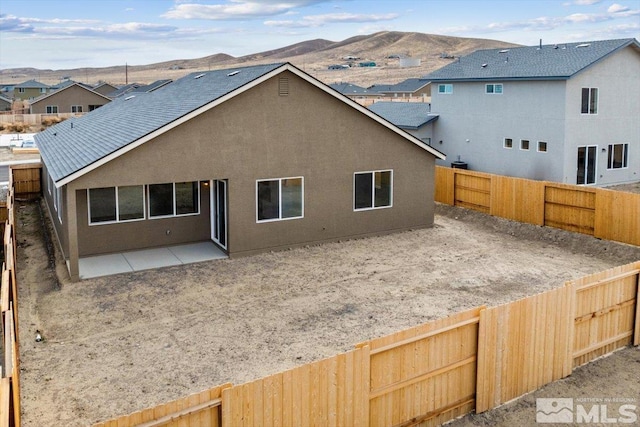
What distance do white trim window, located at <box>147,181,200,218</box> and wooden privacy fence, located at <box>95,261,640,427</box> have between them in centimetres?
1160

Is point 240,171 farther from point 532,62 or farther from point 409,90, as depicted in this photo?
point 409,90

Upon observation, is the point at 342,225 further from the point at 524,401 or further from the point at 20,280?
the point at 524,401

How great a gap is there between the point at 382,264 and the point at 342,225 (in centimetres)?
287

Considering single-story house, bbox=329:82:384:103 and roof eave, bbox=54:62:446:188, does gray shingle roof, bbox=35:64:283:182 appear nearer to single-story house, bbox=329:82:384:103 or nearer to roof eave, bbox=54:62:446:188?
roof eave, bbox=54:62:446:188

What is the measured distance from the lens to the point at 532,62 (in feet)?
97.2

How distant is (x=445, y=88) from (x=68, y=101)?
53.0m

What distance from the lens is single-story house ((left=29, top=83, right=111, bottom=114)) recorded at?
7000cm

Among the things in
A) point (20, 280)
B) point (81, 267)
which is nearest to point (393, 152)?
point (81, 267)

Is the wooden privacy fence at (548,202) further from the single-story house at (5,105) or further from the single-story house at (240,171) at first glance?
the single-story house at (5,105)

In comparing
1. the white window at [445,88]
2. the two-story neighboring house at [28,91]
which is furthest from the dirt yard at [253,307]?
the two-story neighboring house at [28,91]

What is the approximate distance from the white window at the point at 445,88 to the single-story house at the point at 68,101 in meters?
49.0

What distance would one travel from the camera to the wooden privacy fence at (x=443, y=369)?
22.8 ft

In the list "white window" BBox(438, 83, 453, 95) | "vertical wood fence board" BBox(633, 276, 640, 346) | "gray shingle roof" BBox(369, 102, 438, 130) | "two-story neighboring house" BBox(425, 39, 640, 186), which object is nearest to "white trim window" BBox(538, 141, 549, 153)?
"two-story neighboring house" BBox(425, 39, 640, 186)

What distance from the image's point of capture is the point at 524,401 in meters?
9.54
